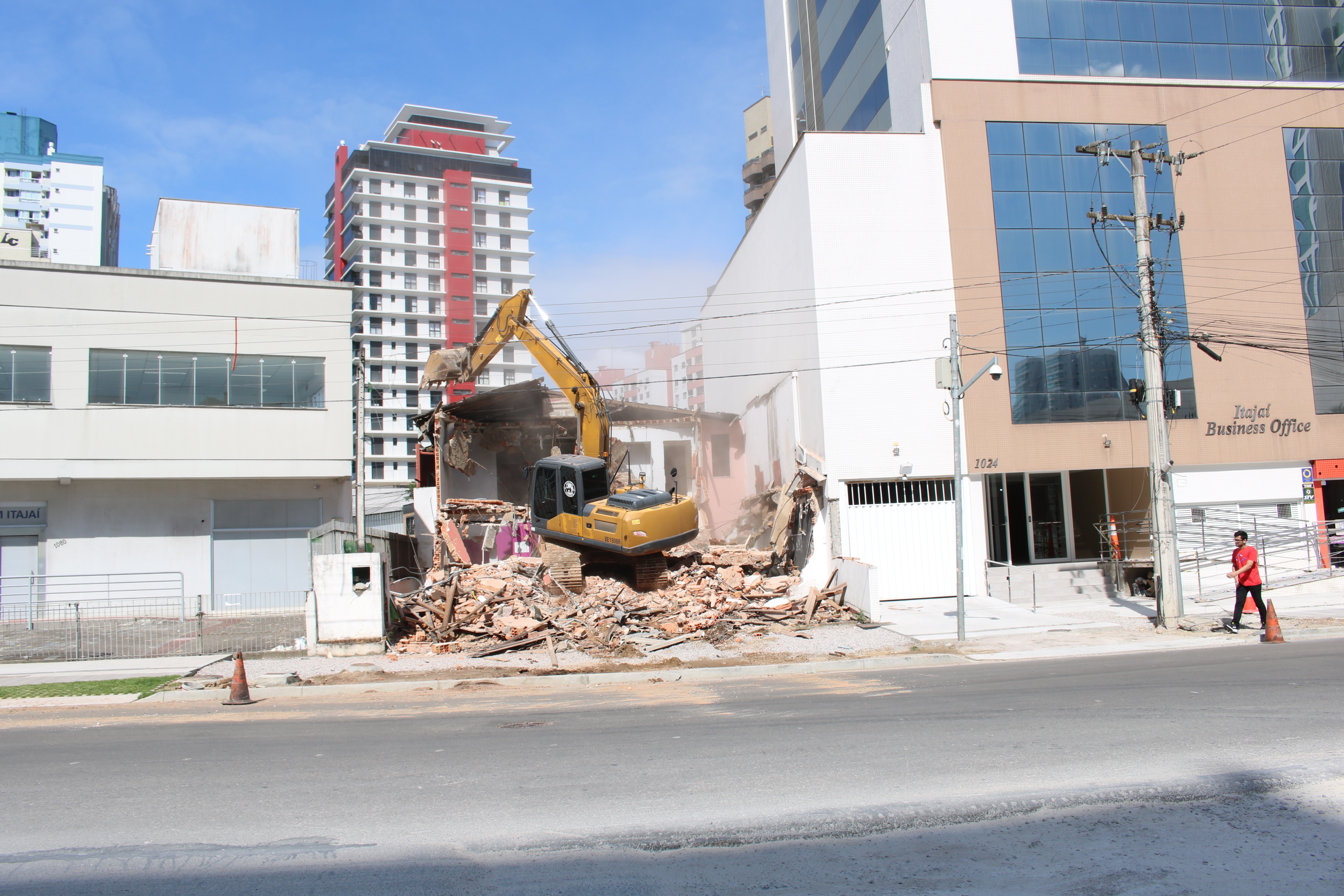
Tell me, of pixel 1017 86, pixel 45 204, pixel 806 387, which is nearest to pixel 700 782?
pixel 806 387

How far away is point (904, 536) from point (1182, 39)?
56.1 feet

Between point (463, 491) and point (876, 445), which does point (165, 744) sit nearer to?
point (876, 445)

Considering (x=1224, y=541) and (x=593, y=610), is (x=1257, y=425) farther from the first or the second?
(x=593, y=610)

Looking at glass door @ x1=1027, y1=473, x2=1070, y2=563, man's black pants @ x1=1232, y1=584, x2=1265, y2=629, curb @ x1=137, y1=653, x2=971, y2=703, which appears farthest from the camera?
glass door @ x1=1027, y1=473, x2=1070, y2=563

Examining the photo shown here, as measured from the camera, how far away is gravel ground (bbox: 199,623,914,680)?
1329 cm

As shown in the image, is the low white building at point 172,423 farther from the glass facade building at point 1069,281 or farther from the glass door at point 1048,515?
the glass door at point 1048,515

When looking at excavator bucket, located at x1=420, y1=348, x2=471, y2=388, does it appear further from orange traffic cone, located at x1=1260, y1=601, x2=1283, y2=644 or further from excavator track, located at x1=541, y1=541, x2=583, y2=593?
orange traffic cone, located at x1=1260, y1=601, x2=1283, y2=644

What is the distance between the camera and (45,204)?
91.9 metres

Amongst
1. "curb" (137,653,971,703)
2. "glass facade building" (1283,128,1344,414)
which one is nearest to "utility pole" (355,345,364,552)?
"curb" (137,653,971,703)

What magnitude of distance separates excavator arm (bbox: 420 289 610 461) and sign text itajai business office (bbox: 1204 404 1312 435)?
16.9m

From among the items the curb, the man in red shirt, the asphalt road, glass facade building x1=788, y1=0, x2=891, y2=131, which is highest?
glass facade building x1=788, y1=0, x2=891, y2=131

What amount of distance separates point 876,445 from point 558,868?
17.9 m

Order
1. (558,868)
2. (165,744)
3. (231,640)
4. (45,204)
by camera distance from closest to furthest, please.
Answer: (558,868), (165,744), (231,640), (45,204)

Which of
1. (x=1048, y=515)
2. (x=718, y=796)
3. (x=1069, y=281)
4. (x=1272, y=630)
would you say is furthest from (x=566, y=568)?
(x=1069, y=281)
